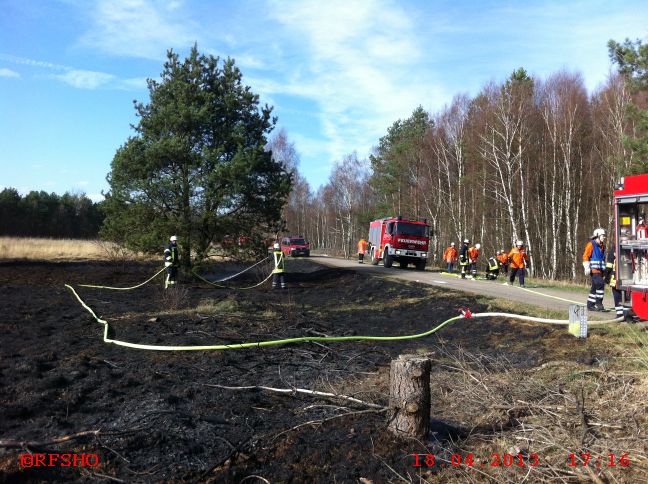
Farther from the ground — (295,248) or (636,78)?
(636,78)

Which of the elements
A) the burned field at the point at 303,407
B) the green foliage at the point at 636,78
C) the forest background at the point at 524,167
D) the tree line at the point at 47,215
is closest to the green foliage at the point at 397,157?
the forest background at the point at 524,167

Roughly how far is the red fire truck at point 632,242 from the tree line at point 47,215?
5303 cm

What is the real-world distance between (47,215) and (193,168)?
1911 inches

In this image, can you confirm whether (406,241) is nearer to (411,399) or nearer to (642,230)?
(642,230)

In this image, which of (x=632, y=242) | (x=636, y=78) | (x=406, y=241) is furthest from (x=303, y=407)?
(x=406, y=241)

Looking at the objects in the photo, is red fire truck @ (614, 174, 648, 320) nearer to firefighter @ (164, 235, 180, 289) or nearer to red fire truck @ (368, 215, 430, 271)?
firefighter @ (164, 235, 180, 289)

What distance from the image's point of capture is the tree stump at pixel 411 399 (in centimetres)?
420

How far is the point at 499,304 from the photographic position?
40.8ft

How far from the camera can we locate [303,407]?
5.18 metres

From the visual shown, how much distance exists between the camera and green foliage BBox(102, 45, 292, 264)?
743 inches
